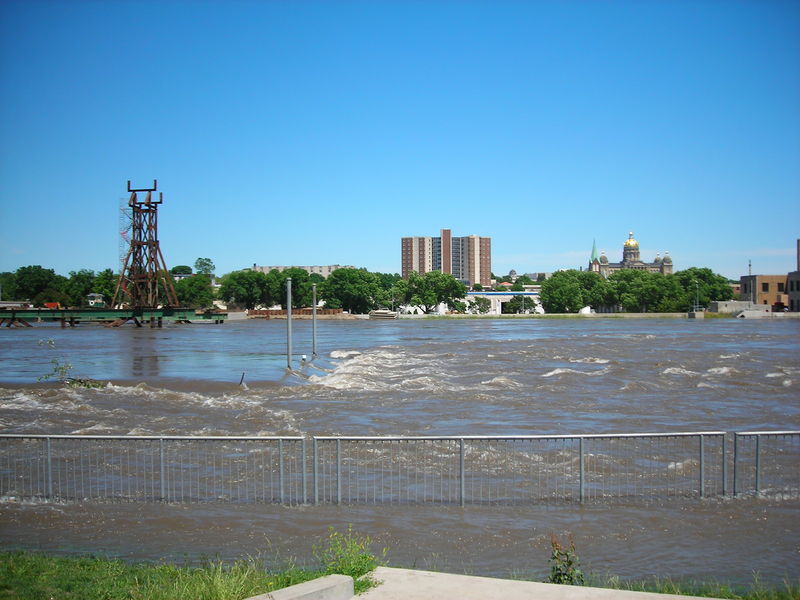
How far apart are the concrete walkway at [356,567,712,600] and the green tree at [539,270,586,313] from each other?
188819mm

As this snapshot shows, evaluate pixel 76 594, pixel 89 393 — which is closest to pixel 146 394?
pixel 89 393

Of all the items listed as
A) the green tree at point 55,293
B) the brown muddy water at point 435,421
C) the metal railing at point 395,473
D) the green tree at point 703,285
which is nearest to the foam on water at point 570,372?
the brown muddy water at point 435,421

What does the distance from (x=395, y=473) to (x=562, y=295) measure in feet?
597

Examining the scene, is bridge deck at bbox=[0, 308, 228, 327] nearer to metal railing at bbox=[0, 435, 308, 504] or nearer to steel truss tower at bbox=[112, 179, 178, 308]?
steel truss tower at bbox=[112, 179, 178, 308]

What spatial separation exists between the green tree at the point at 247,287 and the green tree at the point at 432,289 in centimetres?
3750

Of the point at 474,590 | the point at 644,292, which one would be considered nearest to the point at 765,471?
the point at 474,590

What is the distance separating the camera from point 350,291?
189000 mm

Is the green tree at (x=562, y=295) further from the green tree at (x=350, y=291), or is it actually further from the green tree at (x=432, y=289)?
the green tree at (x=350, y=291)

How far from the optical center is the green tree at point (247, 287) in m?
194

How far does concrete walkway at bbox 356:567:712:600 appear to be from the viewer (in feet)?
23.2

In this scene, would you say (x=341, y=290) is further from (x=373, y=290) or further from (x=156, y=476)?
(x=156, y=476)

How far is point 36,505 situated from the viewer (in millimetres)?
12477

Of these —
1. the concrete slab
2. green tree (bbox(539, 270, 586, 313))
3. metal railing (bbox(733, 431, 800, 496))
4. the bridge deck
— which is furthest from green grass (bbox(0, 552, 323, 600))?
green tree (bbox(539, 270, 586, 313))

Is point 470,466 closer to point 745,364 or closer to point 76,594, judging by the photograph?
point 76,594
